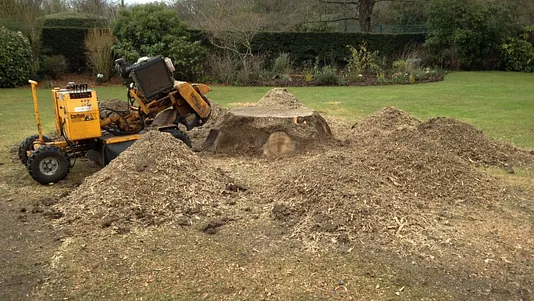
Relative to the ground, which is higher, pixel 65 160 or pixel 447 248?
pixel 65 160

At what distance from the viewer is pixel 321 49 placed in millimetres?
22469

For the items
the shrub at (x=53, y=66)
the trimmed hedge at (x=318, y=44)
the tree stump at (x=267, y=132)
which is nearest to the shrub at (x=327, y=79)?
the trimmed hedge at (x=318, y=44)

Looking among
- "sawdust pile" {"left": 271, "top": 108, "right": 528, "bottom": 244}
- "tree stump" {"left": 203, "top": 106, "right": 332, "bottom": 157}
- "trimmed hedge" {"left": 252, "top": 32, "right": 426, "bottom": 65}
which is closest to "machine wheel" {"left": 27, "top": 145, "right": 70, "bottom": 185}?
"tree stump" {"left": 203, "top": 106, "right": 332, "bottom": 157}

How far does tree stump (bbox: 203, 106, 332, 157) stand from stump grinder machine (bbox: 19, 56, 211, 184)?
0.44 m

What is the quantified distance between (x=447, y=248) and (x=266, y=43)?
18.2 metres

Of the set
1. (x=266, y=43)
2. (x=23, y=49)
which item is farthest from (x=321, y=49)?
(x=23, y=49)

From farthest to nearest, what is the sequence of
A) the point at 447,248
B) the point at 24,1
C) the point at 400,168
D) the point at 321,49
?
1. the point at 321,49
2. the point at 24,1
3. the point at 400,168
4. the point at 447,248

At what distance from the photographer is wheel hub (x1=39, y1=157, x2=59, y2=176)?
6.29 metres

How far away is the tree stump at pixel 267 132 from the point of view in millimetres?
7496

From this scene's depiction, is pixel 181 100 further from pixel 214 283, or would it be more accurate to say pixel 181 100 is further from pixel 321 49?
pixel 321 49

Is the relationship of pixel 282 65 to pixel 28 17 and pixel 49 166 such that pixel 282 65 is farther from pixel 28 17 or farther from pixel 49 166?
pixel 49 166

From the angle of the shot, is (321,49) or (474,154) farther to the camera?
(321,49)

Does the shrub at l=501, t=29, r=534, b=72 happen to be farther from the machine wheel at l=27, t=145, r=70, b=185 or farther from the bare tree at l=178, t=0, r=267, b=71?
the machine wheel at l=27, t=145, r=70, b=185

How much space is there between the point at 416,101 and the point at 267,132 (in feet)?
24.2
